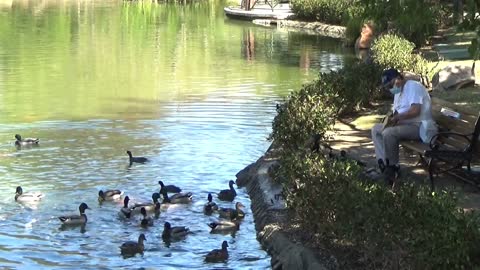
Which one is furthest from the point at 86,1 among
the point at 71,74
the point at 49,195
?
the point at 49,195

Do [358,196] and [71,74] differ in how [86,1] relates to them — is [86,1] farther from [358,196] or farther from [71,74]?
[358,196]

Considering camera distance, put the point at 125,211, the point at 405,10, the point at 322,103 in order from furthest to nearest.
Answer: the point at 322,103 → the point at 125,211 → the point at 405,10

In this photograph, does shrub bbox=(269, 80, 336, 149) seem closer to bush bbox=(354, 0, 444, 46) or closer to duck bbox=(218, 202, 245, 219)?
duck bbox=(218, 202, 245, 219)

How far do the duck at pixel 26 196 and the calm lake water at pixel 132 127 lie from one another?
0.13 meters

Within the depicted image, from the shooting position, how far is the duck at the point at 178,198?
1104 cm

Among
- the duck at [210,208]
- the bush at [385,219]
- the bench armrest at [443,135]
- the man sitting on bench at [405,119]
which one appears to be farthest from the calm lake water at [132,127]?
the bench armrest at [443,135]

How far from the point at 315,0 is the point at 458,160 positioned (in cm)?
3885

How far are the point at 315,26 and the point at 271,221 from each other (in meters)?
36.4

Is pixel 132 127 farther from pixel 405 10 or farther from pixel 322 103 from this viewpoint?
pixel 405 10

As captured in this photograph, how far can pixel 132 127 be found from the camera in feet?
54.3

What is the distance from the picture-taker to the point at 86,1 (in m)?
69.1

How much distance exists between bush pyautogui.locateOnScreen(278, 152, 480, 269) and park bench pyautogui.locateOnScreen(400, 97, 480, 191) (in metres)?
1.46

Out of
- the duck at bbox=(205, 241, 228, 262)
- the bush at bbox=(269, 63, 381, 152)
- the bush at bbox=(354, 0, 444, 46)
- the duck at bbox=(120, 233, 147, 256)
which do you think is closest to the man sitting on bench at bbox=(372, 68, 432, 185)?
the bush at bbox=(269, 63, 381, 152)

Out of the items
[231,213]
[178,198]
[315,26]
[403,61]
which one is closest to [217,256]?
[231,213]
